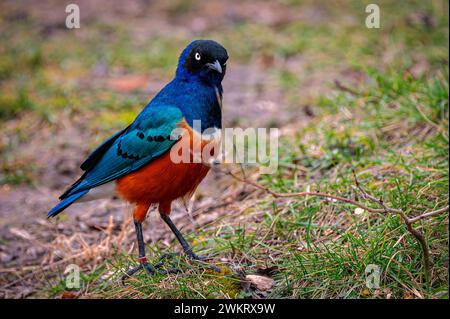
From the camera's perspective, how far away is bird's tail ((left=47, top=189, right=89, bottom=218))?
3.78 meters

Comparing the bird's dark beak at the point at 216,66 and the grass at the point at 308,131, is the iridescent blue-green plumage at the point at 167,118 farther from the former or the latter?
the grass at the point at 308,131

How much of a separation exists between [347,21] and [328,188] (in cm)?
462

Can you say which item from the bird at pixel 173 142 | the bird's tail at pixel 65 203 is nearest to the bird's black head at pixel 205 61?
the bird at pixel 173 142

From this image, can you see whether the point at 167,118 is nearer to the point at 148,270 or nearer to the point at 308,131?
the point at 148,270

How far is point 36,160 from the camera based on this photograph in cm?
577

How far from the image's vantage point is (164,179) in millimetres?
3502

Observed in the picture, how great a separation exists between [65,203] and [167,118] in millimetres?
887

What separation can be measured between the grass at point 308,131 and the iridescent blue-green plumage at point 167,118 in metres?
0.59

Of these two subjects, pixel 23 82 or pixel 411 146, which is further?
pixel 23 82

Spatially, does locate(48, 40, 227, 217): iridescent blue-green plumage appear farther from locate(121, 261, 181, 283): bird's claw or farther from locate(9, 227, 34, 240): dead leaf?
locate(9, 227, 34, 240): dead leaf

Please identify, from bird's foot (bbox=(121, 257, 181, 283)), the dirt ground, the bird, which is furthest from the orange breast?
the dirt ground

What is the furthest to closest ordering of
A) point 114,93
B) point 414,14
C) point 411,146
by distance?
1. point 414,14
2. point 114,93
3. point 411,146

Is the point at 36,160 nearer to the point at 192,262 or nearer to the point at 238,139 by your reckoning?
the point at 238,139
